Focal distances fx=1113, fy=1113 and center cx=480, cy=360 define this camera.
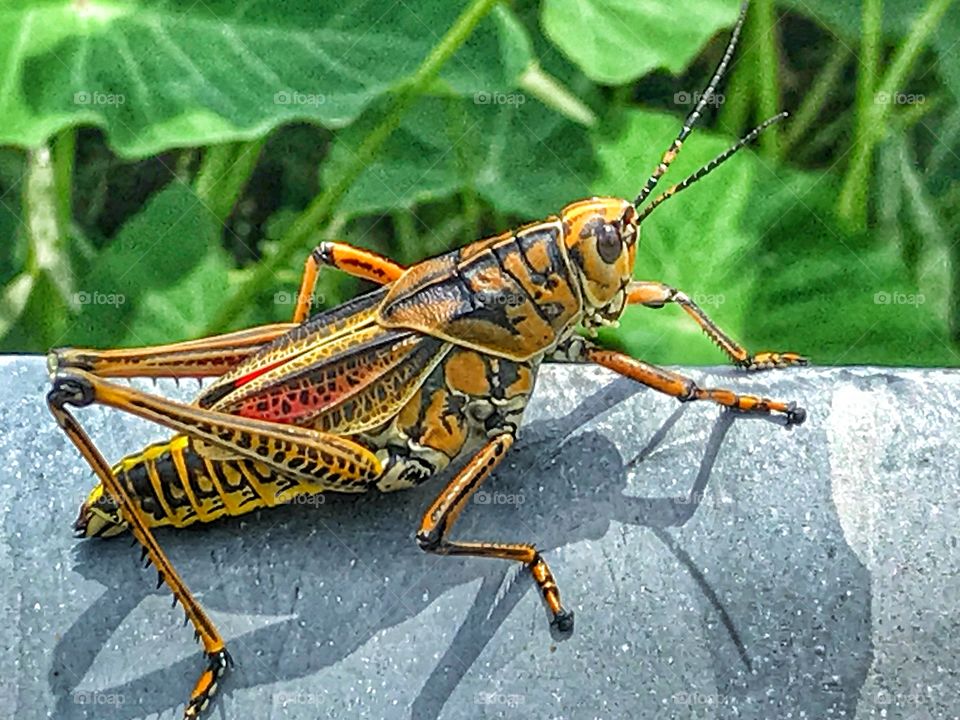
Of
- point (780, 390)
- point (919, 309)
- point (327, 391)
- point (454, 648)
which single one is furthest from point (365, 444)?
point (919, 309)

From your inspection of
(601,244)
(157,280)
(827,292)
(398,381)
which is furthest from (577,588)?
(157,280)

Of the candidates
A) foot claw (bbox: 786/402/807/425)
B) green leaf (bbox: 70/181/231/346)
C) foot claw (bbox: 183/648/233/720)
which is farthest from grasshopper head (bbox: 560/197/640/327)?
green leaf (bbox: 70/181/231/346)

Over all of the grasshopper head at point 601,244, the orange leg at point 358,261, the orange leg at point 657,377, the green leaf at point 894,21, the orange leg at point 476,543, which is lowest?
the orange leg at point 476,543

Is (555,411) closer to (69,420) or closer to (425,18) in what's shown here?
(69,420)

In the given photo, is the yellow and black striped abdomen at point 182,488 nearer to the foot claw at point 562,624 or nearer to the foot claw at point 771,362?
the foot claw at point 562,624

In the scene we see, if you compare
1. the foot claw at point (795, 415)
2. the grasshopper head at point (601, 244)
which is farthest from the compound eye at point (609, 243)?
the foot claw at point (795, 415)

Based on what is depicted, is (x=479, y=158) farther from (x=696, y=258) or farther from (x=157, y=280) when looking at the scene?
(x=157, y=280)

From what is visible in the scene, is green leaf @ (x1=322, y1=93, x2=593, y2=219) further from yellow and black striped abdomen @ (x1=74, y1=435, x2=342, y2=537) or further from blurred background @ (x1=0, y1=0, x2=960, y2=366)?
yellow and black striped abdomen @ (x1=74, y1=435, x2=342, y2=537)

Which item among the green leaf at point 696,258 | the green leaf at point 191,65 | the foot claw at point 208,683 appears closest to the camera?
the foot claw at point 208,683
